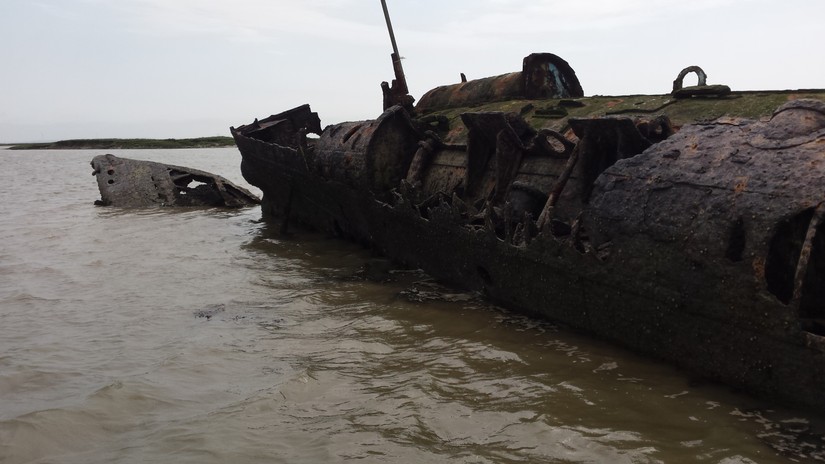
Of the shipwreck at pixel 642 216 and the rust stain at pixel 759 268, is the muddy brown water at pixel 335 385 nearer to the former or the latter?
the shipwreck at pixel 642 216

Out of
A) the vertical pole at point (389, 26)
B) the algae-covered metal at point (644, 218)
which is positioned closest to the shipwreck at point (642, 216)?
the algae-covered metal at point (644, 218)

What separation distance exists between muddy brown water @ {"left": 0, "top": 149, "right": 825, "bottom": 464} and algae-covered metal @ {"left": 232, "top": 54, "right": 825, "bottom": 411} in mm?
303

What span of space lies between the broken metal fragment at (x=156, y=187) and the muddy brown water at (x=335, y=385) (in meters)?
8.98

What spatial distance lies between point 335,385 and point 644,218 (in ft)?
8.50

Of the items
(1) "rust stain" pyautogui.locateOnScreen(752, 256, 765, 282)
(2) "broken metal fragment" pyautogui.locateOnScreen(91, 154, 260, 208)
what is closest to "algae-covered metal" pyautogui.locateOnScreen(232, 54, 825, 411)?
(1) "rust stain" pyautogui.locateOnScreen(752, 256, 765, 282)

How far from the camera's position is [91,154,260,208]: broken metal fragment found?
17.9 metres

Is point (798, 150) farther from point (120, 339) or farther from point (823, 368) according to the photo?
point (120, 339)

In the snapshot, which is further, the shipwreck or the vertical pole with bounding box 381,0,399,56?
the vertical pole with bounding box 381,0,399,56

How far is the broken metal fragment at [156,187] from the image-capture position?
17.9 meters

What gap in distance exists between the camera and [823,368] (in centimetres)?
380

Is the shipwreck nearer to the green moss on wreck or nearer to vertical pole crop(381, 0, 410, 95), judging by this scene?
the green moss on wreck

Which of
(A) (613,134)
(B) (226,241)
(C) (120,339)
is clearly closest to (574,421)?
(A) (613,134)

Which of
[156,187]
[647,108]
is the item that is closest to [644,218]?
[647,108]

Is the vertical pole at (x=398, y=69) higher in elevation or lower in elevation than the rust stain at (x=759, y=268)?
higher
